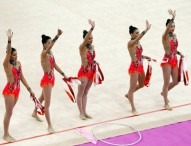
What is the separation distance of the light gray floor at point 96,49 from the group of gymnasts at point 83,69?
0.39 m

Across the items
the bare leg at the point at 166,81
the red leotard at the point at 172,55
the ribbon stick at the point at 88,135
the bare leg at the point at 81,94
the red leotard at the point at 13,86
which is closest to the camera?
the red leotard at the point at 13,86

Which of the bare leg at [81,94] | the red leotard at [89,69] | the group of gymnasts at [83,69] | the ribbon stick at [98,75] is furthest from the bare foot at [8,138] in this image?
the ribbon stick at [98,75]

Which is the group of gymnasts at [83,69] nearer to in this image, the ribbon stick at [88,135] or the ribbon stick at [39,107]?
the ribbon stick at [39,107]

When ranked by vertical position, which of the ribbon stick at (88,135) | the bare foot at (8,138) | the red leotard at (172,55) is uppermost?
the red leotard at (172,55)

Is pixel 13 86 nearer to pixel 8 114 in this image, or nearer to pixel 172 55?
pixel 8 114

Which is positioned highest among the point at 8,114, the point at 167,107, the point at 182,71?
the point at 182,71

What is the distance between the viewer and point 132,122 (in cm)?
1015

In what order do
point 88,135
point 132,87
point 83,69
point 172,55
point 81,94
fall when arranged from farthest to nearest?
point 132,87, point 172,55, point 81,94, point 83,69, point 88,135

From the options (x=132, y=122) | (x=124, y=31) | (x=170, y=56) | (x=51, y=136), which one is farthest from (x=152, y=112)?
(x=124, y=31)

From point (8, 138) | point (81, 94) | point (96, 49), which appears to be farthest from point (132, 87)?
point (96, 49)

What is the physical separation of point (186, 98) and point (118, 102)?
67.4 inches

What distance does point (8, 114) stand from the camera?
9.02 m

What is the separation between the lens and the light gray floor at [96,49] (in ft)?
33.5

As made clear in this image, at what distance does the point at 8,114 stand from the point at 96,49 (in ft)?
19.1
